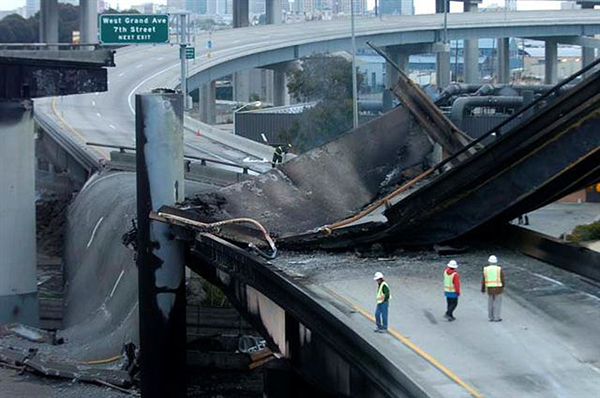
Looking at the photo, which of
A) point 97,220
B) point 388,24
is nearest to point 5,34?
point 388,24

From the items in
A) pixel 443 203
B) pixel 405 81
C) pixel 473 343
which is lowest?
pixel 473 343

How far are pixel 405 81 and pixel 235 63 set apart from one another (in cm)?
7341

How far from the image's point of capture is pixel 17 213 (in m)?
41.3

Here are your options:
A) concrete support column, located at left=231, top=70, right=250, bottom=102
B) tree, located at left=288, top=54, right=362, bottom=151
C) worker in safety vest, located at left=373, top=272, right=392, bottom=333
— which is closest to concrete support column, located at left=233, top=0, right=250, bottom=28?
concrete support column, located at left=231, top=70, right=250, bottom=102

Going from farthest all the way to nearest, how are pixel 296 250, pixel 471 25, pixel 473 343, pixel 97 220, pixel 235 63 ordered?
pixel 471 25
pixel 235 63
pixel 97 220
pixel 296 250
pixel 473 343

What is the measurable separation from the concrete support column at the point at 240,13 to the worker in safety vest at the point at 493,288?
130 meters

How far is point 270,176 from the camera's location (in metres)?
26.9

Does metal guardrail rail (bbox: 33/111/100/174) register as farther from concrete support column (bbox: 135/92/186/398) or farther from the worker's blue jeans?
the worker's blue jeans

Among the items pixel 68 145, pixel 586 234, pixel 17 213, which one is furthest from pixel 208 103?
pixel 586 234

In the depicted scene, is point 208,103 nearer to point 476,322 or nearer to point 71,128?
point 71,128

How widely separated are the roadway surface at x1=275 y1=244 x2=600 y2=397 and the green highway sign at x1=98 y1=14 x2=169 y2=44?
21879mm

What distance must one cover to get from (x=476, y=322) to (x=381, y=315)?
1.75 m

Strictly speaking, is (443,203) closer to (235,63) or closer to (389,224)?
(389,224)

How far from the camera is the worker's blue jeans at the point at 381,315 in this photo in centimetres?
1570
